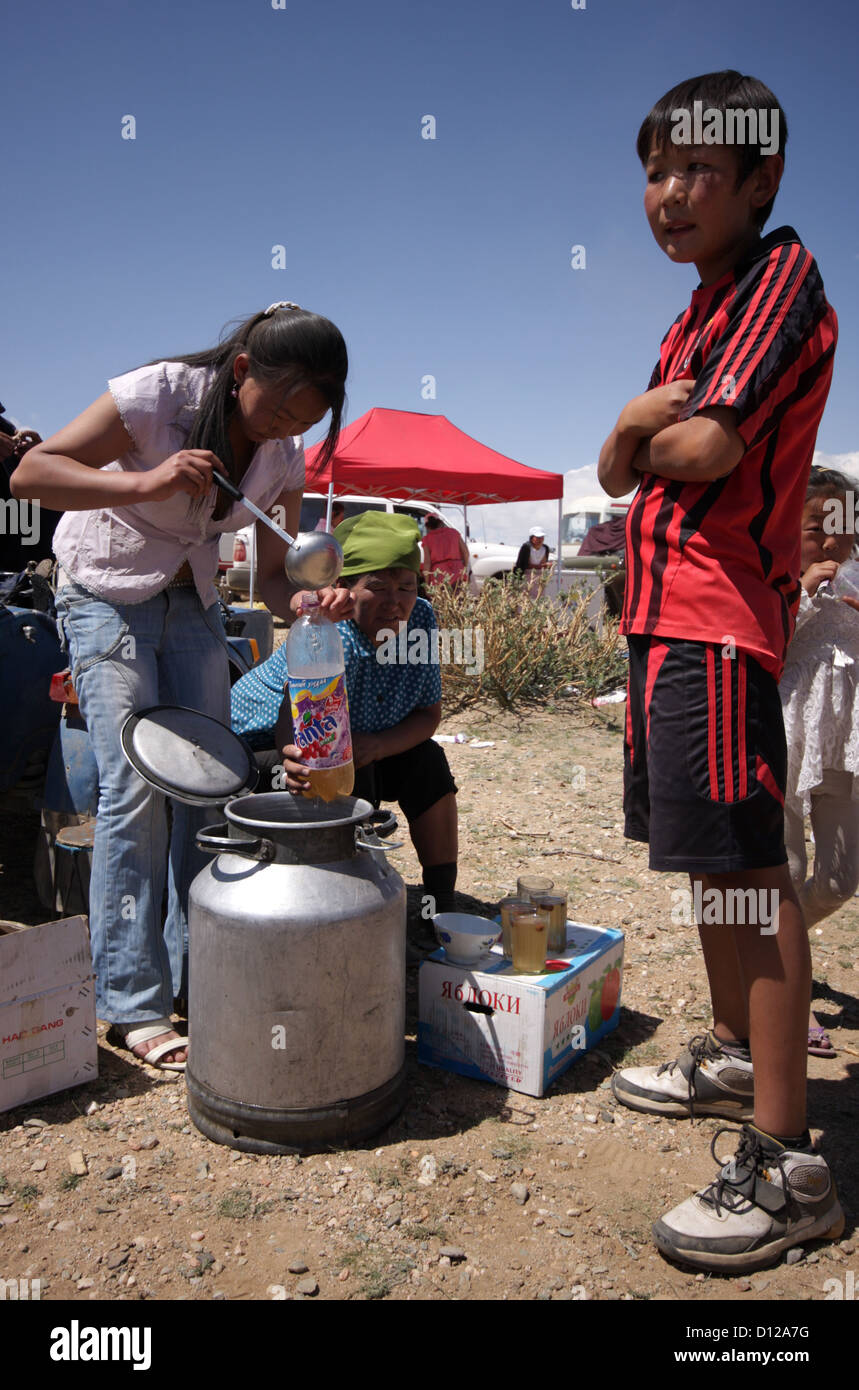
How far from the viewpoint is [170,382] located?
2.46 metres

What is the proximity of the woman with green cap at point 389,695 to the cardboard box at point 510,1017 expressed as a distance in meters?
0.66

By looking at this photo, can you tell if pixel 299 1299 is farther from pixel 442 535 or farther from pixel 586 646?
pixel 442 535

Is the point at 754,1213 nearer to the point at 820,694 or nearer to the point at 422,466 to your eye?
the point at 820,694

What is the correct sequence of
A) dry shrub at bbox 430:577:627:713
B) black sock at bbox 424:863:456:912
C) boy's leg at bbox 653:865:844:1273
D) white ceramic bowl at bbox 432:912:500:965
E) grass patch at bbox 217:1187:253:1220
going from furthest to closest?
dry shrub at bbox 430:577:627:713 < black sock at bbox 424:863:456:912 < white ceramic bowl at bbox 432:912:500:965 < grass patch at bbox 217:1187:253:1220 < boy's leg at bbox 653:865:844:1273

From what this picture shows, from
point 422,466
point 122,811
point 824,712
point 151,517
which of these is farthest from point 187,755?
point 422,466

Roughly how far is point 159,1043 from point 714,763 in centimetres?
165

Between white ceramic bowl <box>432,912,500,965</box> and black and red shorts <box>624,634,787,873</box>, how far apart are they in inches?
32.3

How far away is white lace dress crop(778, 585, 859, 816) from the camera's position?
274 centimetres

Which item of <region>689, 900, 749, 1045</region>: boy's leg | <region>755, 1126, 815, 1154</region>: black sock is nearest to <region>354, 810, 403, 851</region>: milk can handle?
<region>689, 900, 749, 1045</region>: boy's leg

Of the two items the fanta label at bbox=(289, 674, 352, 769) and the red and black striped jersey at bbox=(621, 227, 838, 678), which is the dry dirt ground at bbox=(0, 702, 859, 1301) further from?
the red and black striped jersey at bbox=(621, 227, 838, 678)

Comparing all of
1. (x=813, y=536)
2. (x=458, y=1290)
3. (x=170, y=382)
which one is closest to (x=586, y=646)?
(x=813, y=536)

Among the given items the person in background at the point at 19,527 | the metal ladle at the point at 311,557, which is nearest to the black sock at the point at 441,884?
the metal ladle at the point at 311,557

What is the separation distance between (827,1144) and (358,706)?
1.75m

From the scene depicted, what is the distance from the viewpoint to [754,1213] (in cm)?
187
